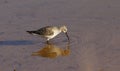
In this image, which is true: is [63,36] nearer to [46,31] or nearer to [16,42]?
[46,31]

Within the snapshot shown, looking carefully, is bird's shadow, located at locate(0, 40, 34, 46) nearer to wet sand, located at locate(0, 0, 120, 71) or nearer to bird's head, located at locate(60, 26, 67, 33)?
wet sand, located at locate(0, 0, 120, 71)

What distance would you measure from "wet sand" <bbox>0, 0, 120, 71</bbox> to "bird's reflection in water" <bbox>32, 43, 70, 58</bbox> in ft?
0.40

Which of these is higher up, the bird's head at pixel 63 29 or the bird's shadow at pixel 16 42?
the bird's head at pixel 63 29

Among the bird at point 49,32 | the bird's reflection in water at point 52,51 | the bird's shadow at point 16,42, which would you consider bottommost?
the bird's reflection in water at point 52,51

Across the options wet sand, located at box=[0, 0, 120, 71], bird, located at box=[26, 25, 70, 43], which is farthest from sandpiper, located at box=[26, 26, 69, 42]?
wet sand, located at box=[0, 0, 120, 71]

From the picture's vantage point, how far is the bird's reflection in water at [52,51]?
41.3 feet

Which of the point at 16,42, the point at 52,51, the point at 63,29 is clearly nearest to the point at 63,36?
the point at 63,29

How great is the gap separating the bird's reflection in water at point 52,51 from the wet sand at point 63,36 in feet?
0.40

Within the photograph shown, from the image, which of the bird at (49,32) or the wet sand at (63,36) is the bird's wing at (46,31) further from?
the wet sand at (63,36)

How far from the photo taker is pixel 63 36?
45.9 feet

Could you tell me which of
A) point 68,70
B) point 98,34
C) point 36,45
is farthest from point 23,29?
point 68,70

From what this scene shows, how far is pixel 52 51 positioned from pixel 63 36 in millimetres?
1104

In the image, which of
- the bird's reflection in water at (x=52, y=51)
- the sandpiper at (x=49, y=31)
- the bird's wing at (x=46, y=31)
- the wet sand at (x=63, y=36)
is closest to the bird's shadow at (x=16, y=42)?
the wet sand at (x=63, y=36)

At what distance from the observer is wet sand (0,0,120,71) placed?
38.9 feet
